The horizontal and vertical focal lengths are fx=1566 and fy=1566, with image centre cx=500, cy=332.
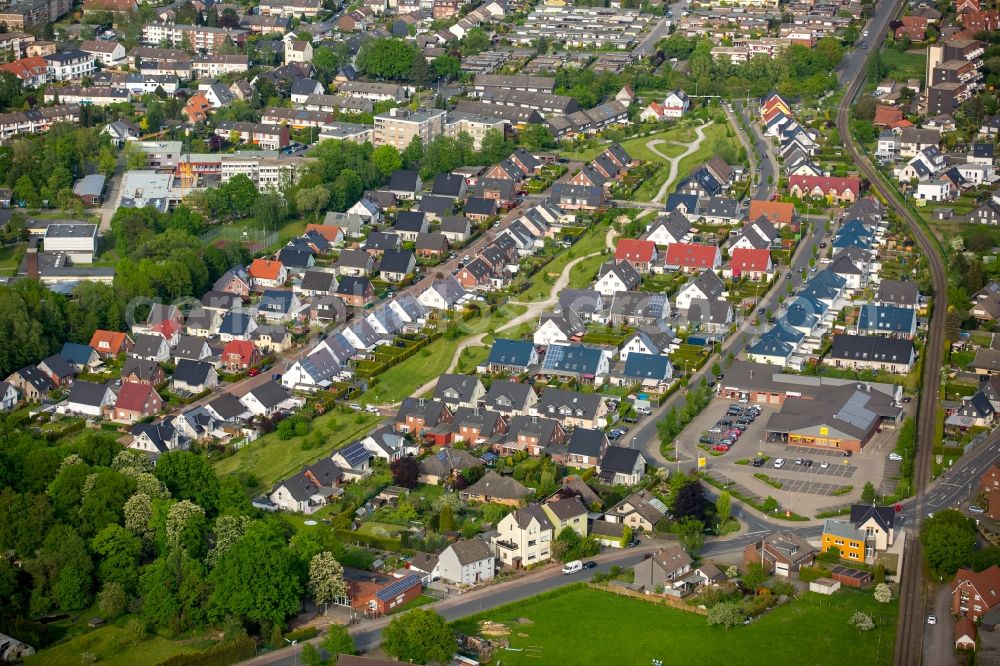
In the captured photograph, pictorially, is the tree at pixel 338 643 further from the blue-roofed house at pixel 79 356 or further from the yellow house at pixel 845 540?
the blue-roofed house at pixel 79 356

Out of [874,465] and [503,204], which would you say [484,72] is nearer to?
[503,204]

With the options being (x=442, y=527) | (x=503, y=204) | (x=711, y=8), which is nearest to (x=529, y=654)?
(x=442, y=527)

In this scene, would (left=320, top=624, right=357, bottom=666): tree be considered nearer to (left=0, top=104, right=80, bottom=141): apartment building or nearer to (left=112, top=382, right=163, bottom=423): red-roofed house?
(left=112, top=382, right=163, bottom=423): red-roofed house

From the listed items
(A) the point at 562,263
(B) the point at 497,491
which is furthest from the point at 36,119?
(B) the point at 497,491

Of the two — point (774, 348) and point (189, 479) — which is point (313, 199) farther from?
point (189, 479)

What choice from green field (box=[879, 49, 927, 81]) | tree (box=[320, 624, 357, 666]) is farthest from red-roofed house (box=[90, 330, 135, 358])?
green field (box=[879, 49, 927, 81])
